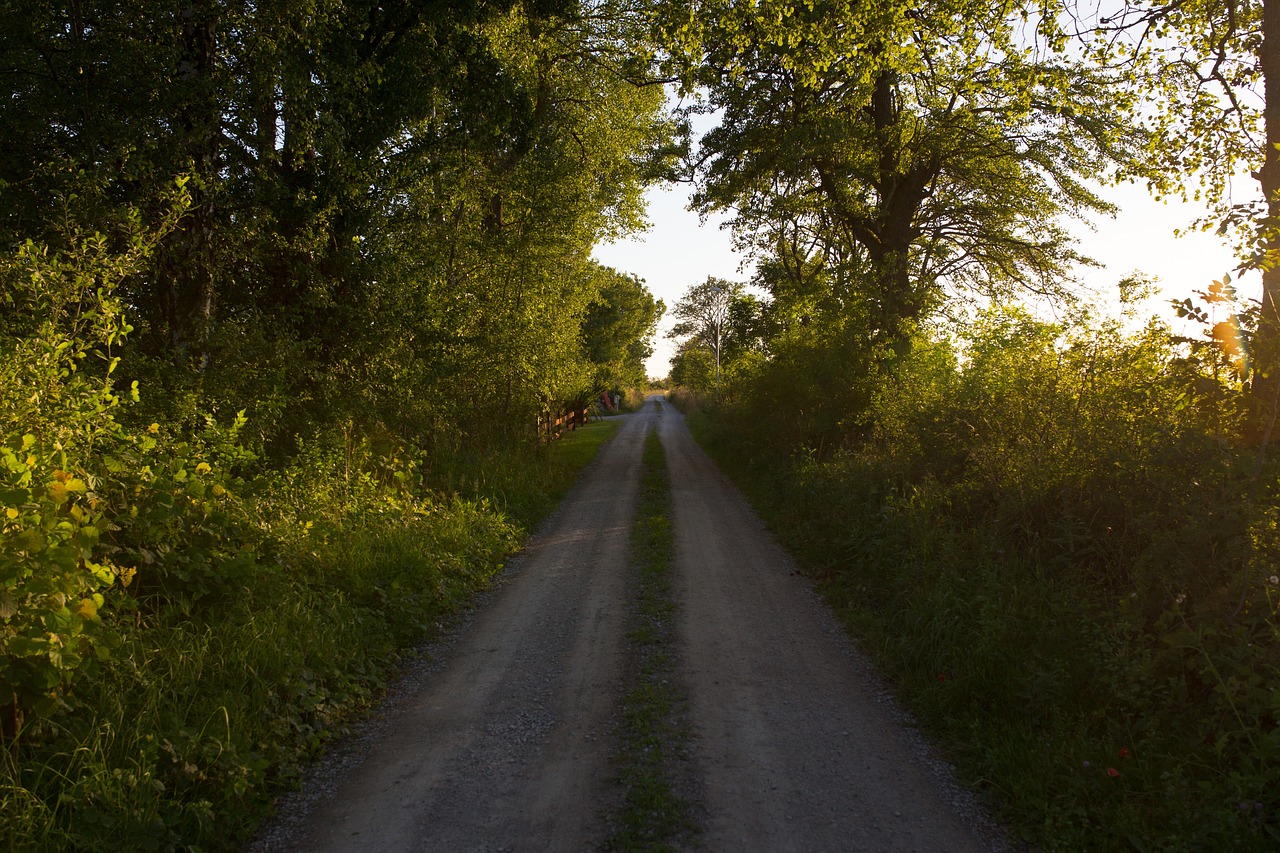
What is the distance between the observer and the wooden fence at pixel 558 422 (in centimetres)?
2415

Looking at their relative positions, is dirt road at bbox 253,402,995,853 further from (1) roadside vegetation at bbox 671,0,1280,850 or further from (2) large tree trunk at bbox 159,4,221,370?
(2) large tree trunk at bbox 159,4,221,370

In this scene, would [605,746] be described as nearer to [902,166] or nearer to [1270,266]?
[1270,266]

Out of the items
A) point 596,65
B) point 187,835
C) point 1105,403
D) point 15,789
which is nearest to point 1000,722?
point 1105,403

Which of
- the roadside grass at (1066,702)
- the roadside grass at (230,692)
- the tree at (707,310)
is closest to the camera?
the roadside grass at (230,692)

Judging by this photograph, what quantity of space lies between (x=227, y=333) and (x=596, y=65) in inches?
541

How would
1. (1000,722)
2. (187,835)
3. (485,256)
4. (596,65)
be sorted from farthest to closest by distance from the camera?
(596,65)
(485,256)
(1000,722)
(187,835)

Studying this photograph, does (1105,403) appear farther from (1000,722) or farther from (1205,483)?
(1000,722)

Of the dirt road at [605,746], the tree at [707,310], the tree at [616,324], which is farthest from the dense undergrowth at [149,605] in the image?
the tree at [707,310]

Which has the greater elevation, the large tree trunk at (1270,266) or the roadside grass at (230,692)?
the large tree trunk at (1270,266)

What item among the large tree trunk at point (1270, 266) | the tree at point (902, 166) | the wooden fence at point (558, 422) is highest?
the tree at point (902, 166)

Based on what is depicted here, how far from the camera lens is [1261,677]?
14.2ft

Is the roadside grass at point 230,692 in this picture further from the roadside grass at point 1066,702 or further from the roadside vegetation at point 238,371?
the roadside grass at point 1066,702

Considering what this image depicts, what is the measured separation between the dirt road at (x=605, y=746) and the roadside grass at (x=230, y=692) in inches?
16.2

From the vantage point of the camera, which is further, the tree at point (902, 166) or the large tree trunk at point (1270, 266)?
the tree at point (902, 166)
